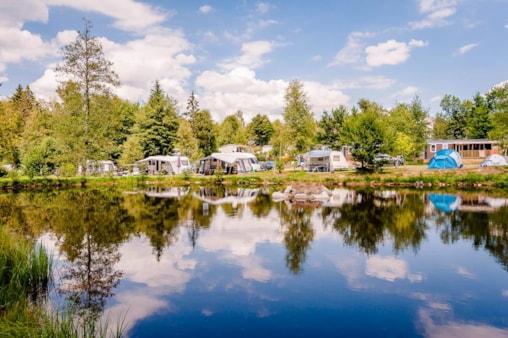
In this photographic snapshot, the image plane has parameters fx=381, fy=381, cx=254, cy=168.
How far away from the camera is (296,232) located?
1742 cm

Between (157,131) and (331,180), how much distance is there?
3107 centimetres

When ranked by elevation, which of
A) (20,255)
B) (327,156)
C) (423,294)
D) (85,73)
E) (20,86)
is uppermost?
(20,86)

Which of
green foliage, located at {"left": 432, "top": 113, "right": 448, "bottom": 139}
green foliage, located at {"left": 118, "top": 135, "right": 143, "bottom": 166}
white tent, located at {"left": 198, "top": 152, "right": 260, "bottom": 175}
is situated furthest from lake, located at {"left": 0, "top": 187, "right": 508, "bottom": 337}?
green foliage, located at {"left": 432, "top": 113, "right": 448, "bottom": 139}

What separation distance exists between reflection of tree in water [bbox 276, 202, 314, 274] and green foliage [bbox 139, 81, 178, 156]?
39.6 m

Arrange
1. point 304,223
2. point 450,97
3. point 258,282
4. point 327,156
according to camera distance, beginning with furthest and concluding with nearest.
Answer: point 450,97
point 327,156
point 304,223
point 258,282

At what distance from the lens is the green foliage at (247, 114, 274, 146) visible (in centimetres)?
10125

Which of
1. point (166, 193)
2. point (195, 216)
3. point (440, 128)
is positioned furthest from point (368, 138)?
point (440, 128)

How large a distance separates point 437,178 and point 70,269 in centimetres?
3895

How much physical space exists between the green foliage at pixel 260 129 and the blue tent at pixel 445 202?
71737mm

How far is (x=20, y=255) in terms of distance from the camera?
9.72 metres

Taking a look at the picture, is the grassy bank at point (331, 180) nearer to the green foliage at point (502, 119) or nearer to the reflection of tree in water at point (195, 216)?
the green foliage at point (502, 119)

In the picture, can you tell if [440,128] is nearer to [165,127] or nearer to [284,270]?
[165,127]

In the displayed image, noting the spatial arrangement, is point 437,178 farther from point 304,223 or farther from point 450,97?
point 450,97

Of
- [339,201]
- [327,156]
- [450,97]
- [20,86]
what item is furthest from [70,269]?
[20,86]
